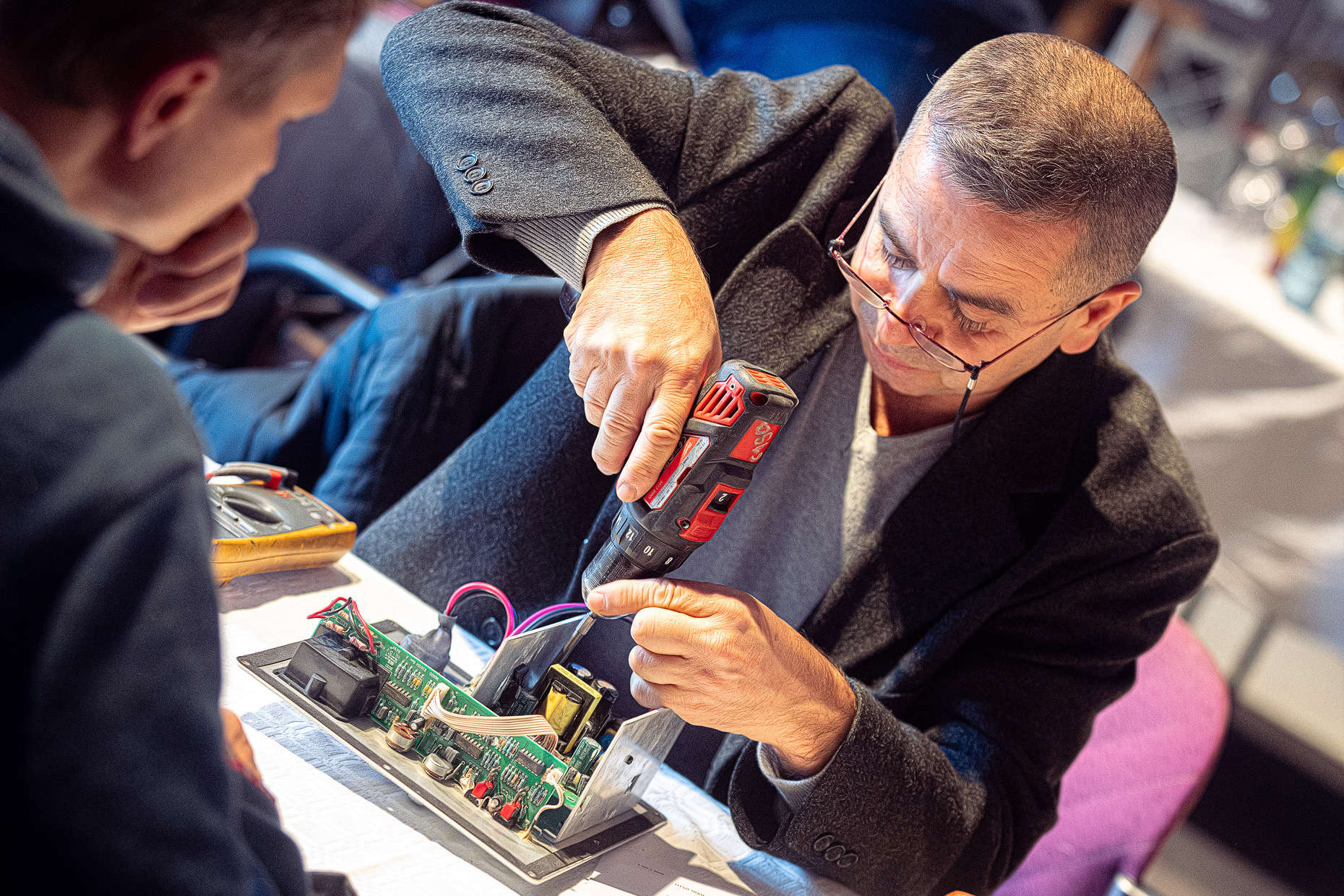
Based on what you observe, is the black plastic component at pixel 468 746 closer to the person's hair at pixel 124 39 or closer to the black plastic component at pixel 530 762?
the black plastic component at pixel 530 762

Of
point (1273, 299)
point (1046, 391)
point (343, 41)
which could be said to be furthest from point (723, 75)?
point (1273, 299)

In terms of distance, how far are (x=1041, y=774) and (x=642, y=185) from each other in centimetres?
82

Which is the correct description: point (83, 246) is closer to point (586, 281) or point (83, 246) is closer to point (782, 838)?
point (586, 281)

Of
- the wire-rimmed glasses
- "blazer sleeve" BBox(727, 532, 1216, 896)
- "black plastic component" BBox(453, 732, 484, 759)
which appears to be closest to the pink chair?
"blazer sleeve" BBox(727, 532, 1216, 896)

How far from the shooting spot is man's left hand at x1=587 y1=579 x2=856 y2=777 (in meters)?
0.95

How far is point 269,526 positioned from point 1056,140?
3.00 ft

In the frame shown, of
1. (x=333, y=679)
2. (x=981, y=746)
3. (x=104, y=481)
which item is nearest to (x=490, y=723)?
(x=333, y=679)

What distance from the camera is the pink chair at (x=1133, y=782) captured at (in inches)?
56.8

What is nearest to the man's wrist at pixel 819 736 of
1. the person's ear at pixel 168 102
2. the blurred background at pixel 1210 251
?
the person's ear at pixel 168 102

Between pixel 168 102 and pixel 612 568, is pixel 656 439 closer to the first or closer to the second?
pixel 612 568

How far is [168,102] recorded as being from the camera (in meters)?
0.51

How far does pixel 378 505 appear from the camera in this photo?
5.31 ft

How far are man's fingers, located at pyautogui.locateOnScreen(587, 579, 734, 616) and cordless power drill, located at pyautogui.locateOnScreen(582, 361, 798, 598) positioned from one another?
0.08 feet

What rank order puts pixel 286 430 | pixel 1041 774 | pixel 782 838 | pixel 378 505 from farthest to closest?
pixel 286 430 < pixel 378 505 < pixel 1041 774 < pixel 782 838
